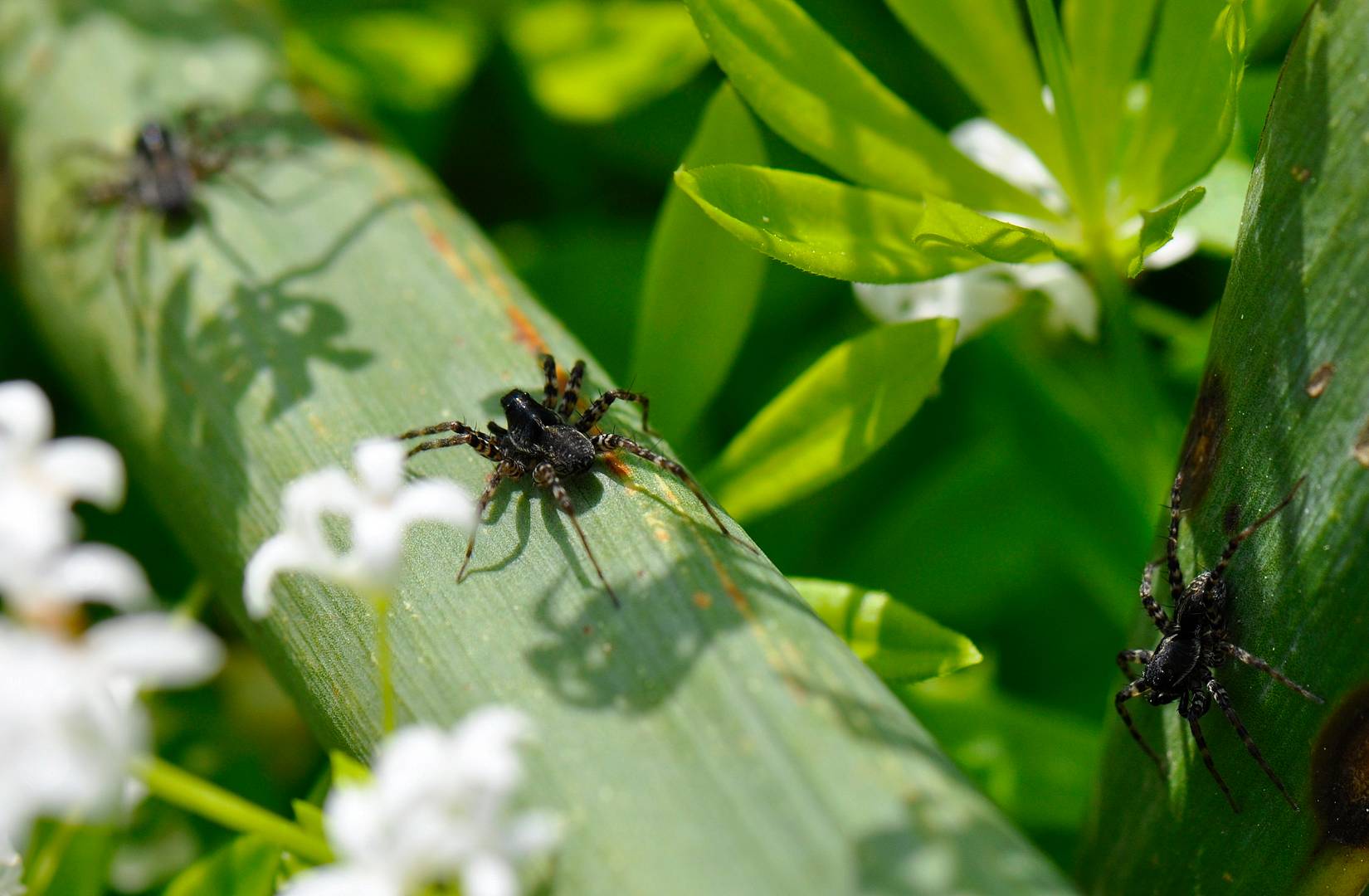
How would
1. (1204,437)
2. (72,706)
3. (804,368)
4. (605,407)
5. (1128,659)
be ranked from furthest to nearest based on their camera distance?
(804,368) → (605,407) → (1128,659) → (1204,437) → (72,706)

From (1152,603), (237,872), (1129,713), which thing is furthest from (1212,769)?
(237,872)

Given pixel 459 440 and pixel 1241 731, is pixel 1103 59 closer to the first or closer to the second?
pixel 1241 731

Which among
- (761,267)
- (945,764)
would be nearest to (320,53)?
(761,267)

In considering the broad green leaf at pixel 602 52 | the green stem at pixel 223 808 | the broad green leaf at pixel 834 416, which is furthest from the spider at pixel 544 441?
the broad green leaf at pixel 602 52

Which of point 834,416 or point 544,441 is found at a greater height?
point 834,416

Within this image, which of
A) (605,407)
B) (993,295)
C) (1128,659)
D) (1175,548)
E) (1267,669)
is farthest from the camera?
(993,295)

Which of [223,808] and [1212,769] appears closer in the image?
[223,808]

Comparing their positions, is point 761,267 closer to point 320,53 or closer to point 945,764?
point 945,764

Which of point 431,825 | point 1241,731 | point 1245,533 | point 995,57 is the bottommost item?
point 431,825
